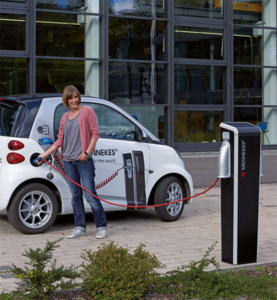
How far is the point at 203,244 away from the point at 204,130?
14240 mm

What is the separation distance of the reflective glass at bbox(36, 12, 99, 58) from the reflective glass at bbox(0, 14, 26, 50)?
1.60ft

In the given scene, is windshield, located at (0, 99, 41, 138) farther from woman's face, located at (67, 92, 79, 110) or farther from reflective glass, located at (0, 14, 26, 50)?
reflective glass, located at (0, 14, 26, 50)

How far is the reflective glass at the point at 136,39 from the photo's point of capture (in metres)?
19.3

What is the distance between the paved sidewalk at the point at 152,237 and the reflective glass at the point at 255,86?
1214 cm

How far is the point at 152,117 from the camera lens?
20109 mm

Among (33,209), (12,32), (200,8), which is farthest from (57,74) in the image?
(33,209)

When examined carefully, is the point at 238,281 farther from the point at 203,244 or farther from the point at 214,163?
the point at 214,163

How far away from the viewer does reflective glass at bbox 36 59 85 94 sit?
18125mm

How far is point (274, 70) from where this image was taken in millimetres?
22688

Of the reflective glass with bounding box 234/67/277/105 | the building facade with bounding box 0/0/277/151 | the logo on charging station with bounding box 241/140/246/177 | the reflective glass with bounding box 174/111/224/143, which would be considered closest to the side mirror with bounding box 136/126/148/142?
the logo on charging station with bounding box 241/140/246/177


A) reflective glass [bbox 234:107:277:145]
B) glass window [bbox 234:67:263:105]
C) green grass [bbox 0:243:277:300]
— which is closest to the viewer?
green grass [bbox 0:243:277:300]

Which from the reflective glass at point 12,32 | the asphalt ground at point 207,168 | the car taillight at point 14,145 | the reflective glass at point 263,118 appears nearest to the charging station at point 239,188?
the car taillight at point 14,145

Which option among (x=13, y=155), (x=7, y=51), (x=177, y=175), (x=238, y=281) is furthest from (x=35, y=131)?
(x=7, y=51)

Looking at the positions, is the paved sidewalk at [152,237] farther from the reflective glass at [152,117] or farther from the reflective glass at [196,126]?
the reflective glass at [196,126]
